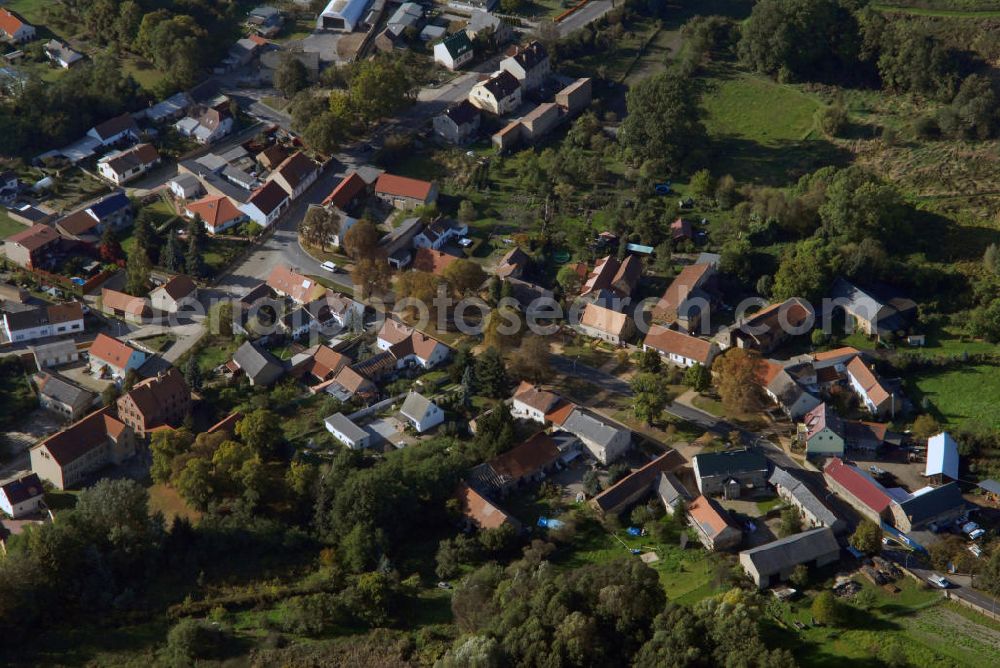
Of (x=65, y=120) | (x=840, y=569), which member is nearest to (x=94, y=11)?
(x=65, y=120)

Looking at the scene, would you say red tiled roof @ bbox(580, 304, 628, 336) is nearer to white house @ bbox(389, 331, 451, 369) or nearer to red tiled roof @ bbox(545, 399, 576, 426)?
red tiled roof @ bbox(545, 399, 576, 426)

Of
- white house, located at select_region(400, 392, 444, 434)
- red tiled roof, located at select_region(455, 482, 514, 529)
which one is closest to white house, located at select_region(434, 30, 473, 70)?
white house, located at select_region(400, 392, 444, 434)

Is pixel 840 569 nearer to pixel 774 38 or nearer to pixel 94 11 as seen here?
pixel 774 38

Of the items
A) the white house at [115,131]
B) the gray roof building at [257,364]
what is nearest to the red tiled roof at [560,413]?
the gray roof building at [257,364]

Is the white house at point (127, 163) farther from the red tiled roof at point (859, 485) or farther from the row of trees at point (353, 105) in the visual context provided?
the red tiled roof at point (859, 485)

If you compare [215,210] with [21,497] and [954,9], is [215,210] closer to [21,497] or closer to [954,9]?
[21,497]

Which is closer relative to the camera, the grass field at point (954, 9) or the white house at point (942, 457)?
the white house at point (942, 457)

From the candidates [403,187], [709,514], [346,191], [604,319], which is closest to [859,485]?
[709,514]
